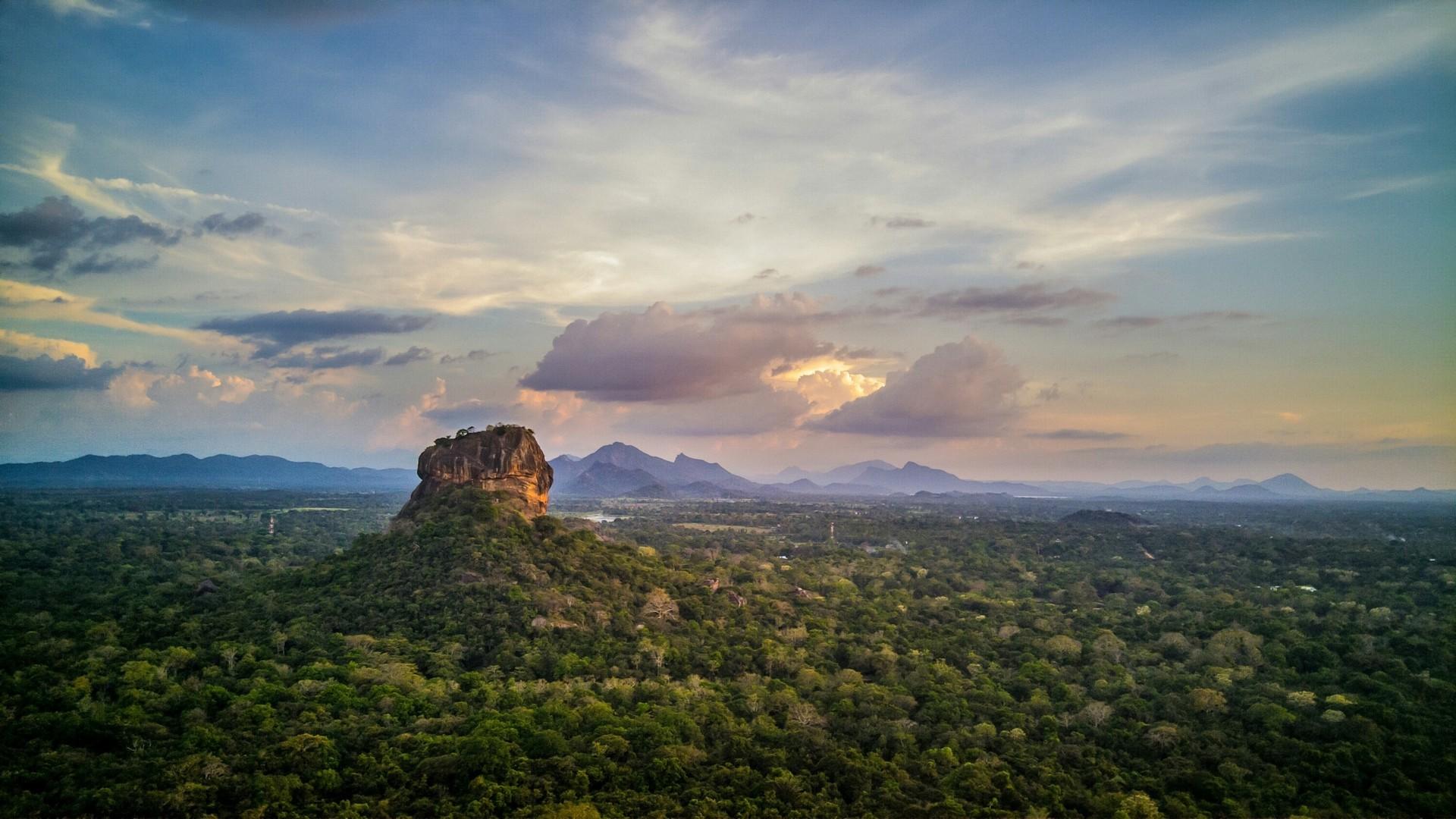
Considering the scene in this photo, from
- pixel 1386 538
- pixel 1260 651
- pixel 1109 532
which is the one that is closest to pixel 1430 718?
pixel 1260 651

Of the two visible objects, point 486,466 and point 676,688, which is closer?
point 676,688

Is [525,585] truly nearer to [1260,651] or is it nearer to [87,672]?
[87,672]

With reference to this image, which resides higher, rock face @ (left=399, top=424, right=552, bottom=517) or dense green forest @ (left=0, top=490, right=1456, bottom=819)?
rock face @ (left=399, top=424, right=552, bottom=517)

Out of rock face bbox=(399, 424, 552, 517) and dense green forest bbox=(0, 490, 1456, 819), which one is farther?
rock face bbox=(399, 424, 552, 517)

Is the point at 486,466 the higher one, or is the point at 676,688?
the point at 486,466

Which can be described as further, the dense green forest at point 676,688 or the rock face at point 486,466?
the rock face at point 486,466
